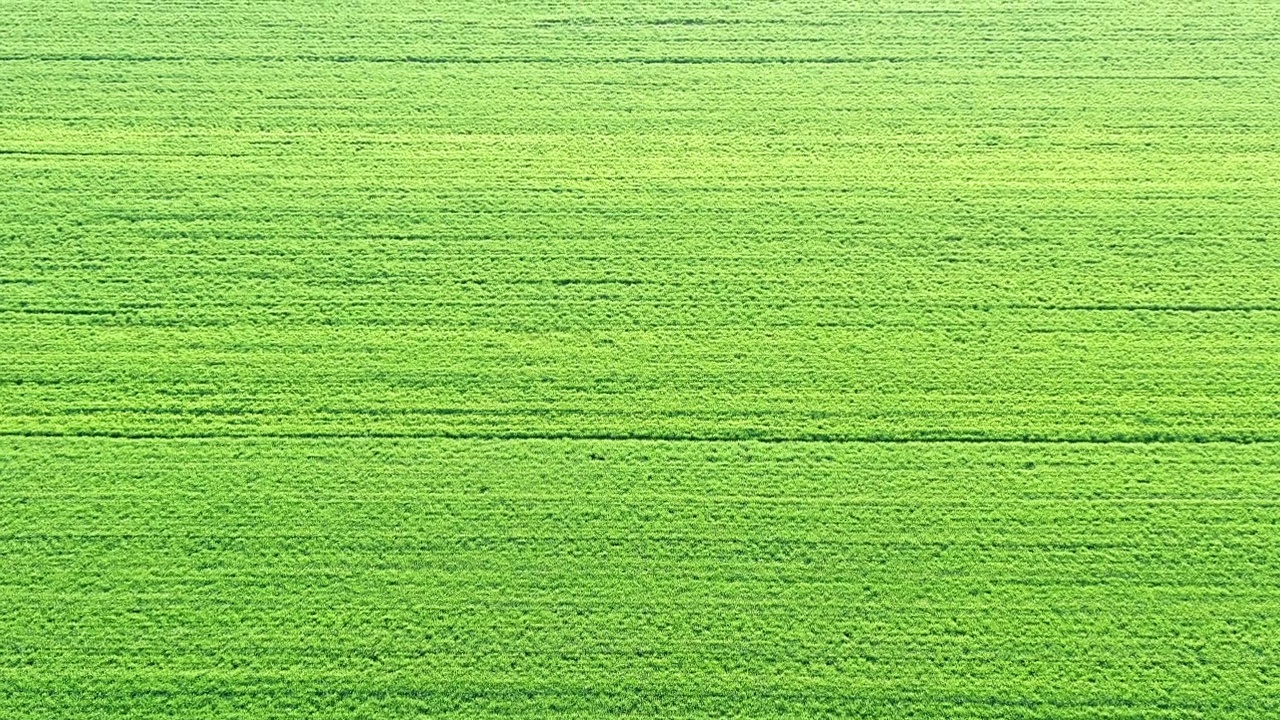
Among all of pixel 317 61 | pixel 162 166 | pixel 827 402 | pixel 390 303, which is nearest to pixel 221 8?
pixel 317 61

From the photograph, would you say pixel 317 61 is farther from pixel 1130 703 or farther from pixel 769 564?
pixel 1130 703

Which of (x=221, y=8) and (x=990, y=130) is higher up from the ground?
(x=221, y=8)

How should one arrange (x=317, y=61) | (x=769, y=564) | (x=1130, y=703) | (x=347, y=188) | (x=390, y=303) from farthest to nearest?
(x=317, y=61) → (x=347, y=188) → (x=390, y=303) → (x=769, y=564) → (x=1130, y=703)

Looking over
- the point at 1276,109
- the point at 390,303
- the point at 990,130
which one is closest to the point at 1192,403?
the point at 990,130

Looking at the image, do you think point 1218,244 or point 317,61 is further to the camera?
point 317,61

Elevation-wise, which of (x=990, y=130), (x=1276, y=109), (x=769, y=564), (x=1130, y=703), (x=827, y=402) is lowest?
(x=1130, y=703)

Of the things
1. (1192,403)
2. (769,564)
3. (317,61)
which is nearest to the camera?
(769,564)
